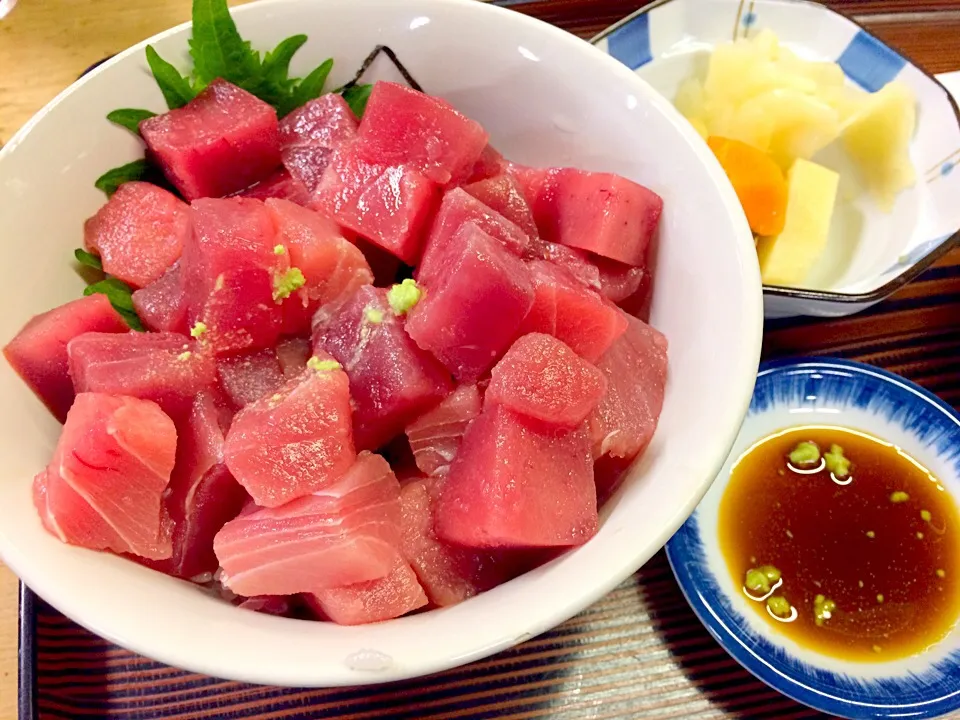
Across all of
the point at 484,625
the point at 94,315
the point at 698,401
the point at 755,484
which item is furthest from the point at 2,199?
the point at 755,484

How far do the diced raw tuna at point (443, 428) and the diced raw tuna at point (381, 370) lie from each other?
2 centimetres

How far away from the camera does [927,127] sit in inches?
78.8

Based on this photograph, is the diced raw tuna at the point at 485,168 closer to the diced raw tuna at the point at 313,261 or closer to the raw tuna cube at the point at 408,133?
the raw tuna cube at the point at 408,133

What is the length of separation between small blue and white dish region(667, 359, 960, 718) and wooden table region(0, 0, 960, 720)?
3.79 feet

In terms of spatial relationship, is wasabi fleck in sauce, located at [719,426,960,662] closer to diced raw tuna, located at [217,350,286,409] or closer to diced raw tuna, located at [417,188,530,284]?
diced raw tuna, located at [417,188,530,284]

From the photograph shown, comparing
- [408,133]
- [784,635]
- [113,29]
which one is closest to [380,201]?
[408,133]

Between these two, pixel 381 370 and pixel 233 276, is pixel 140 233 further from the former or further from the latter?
pixel 381 370

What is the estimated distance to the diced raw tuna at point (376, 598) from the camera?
3.23ft

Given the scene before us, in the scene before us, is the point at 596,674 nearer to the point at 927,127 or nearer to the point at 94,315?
the point at 94,315

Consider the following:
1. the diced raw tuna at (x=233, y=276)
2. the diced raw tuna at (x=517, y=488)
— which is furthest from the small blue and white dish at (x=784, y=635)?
the diced raw tuna at (x=233, y=276)

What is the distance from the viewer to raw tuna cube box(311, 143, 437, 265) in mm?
1190

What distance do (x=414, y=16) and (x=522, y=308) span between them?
72cm

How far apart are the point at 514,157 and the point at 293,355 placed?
0.68m

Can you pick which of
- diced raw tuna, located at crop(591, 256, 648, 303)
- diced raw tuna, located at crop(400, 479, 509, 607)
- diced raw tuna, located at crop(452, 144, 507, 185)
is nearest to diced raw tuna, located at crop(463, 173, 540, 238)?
diced raw tuna, located at crop(452, 144, 507, 185)
